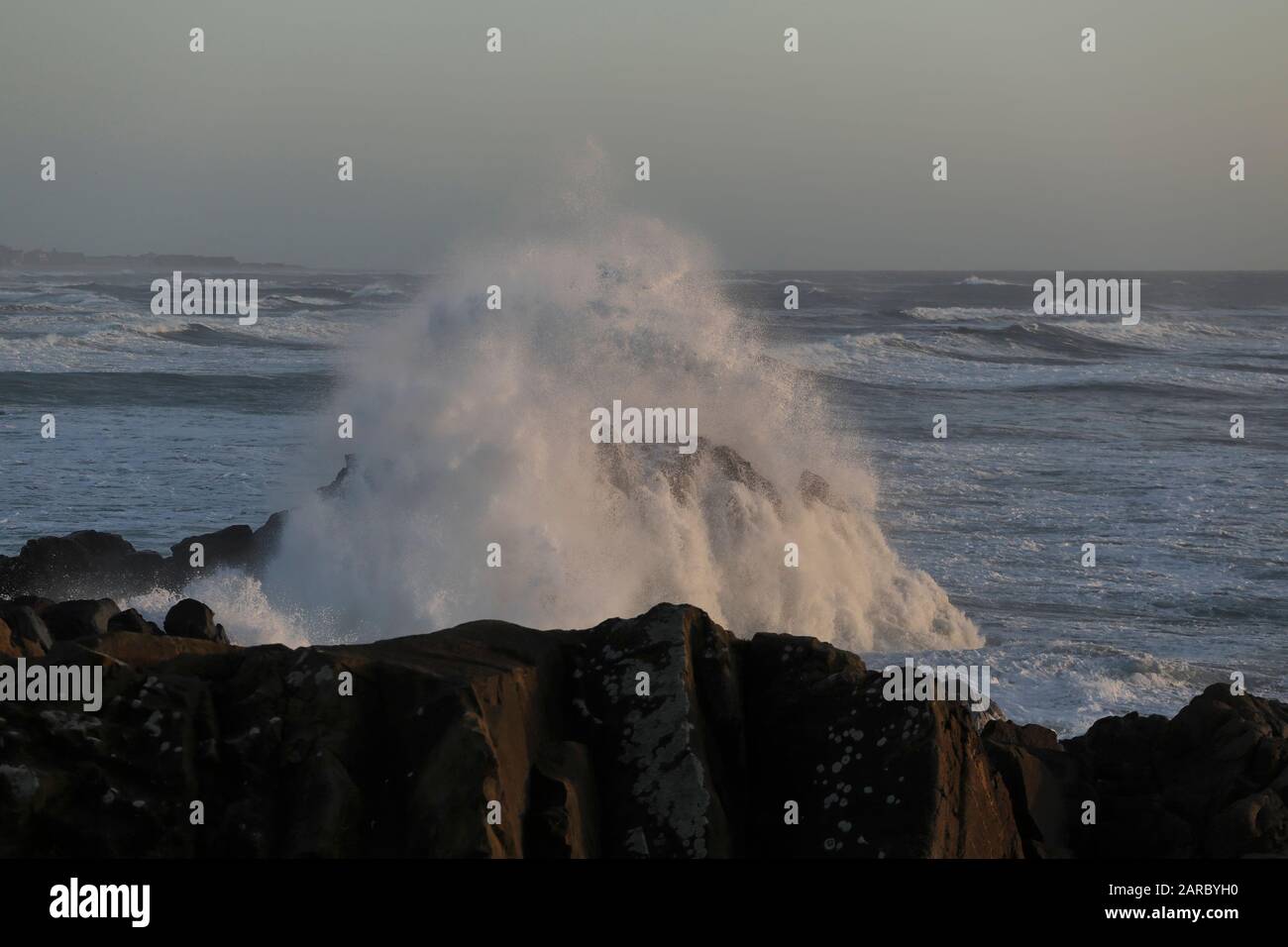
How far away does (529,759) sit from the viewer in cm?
616

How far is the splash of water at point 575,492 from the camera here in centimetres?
1288

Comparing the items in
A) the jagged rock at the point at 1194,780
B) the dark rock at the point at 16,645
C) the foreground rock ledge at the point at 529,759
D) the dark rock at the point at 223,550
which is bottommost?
the jagged rock at the point at 1194,780

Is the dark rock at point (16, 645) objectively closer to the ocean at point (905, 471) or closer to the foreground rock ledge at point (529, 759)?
the foreground rock ledge at point (529, 759)

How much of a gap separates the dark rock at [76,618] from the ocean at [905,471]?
3672 mm

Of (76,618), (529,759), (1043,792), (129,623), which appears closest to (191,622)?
(129,623)

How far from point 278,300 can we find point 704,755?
191 feet

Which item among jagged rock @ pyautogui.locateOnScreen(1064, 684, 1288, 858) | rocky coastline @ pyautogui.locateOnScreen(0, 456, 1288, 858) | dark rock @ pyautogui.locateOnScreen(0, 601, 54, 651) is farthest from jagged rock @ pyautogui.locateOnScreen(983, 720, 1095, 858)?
dark rock @ pyautogui.locateOnScreen(0, 601, 54, 651)

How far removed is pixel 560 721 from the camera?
654 cm

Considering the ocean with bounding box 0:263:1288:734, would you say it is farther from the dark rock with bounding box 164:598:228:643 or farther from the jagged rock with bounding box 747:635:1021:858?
the jagged rock with bounding box 747:635:1021:858

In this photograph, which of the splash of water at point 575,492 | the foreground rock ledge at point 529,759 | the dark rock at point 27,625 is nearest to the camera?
the foreground rock ledge at point 529,759

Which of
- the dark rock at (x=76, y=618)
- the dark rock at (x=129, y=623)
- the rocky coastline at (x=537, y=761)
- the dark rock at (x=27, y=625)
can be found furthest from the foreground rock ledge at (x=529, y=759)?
the dark rock at (x=129, y=623)

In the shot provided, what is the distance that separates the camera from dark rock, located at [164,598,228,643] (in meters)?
8.76

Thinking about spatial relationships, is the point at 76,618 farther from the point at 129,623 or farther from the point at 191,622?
the point at 191,622

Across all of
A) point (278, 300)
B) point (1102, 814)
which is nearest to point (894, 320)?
point (278, 300)
